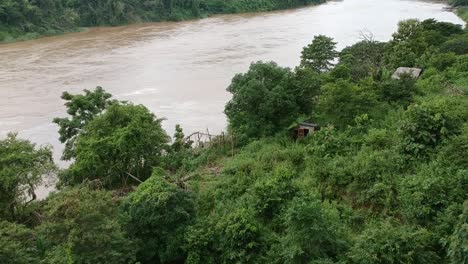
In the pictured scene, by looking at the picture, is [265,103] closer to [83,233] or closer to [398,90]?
[398,90]

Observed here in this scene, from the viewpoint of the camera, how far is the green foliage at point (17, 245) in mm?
8578

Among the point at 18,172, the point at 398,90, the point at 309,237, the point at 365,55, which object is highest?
the point at 18,172

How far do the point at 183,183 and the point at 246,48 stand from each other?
940 inches

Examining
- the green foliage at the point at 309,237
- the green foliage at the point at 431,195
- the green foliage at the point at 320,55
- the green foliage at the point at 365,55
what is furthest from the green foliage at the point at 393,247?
the green foliage at the point at 320,55

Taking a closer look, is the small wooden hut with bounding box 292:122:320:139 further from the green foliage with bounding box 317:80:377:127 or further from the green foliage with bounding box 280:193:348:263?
the green foliage with bounding box 280:193:348:263

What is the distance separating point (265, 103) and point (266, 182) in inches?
167

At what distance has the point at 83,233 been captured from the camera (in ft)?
30.3

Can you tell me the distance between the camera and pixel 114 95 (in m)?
24.7

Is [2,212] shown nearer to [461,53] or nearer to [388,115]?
[388,115]

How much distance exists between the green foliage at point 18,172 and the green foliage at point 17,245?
5.06ft

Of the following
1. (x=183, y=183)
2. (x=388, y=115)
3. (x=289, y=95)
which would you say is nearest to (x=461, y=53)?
(x=388, y=115)

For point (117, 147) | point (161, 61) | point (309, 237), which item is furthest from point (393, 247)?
Result: point (161, 61)

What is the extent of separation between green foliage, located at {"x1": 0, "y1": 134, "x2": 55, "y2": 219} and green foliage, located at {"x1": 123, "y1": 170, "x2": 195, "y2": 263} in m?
2.74

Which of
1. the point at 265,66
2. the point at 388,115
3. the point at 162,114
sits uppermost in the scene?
the point at 265,66
